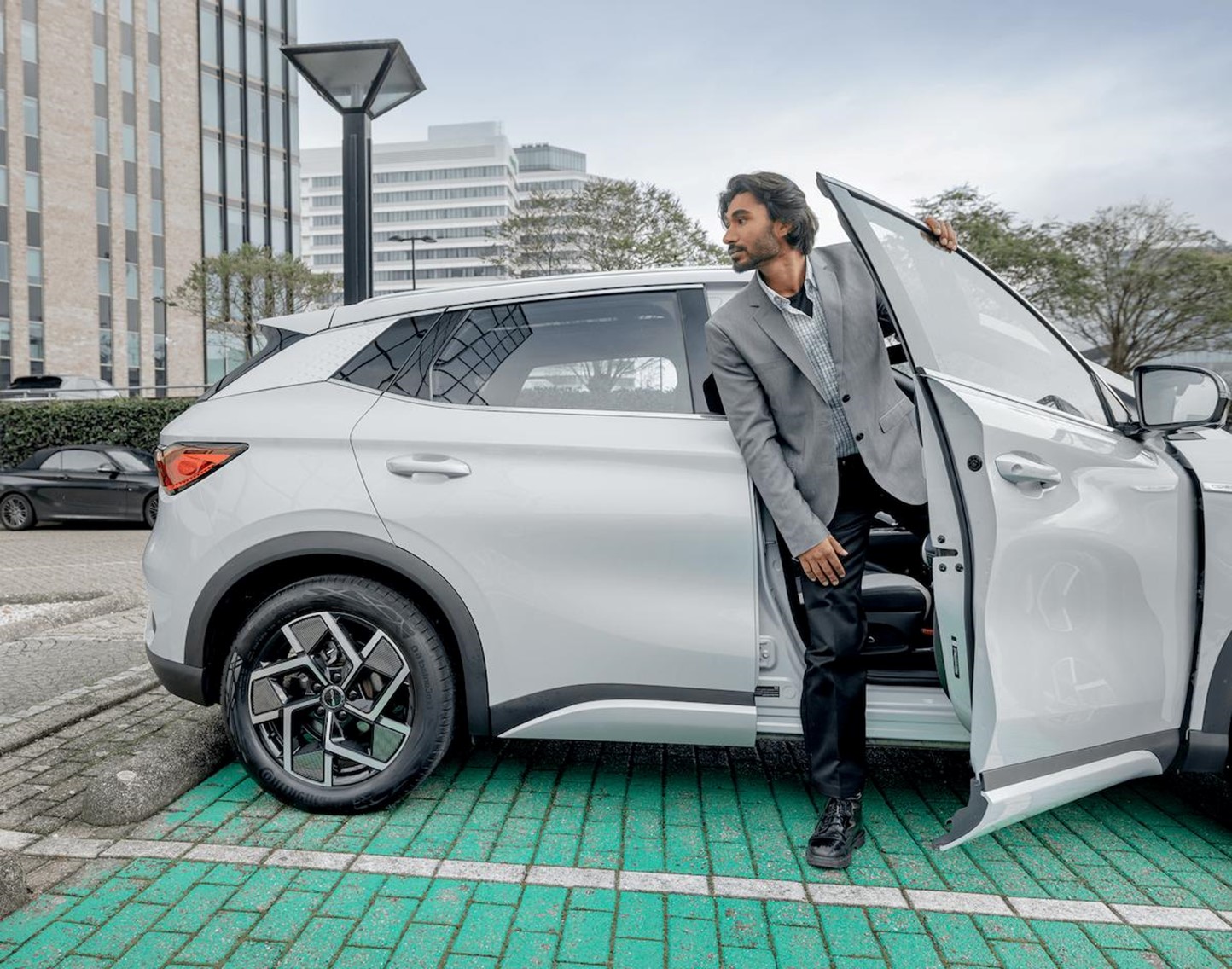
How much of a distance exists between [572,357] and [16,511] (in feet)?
47.2

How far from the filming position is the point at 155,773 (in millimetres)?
3258

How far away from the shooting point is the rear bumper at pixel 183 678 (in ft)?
10.4

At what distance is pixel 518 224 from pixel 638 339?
25173 millimetres

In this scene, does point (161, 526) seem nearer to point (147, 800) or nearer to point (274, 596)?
point (274, 596)

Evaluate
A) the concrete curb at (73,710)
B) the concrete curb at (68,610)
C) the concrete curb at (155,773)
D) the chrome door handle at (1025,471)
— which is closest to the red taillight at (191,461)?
the concrete curb at (155,773)

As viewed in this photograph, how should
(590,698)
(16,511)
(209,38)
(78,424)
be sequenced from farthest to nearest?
1. (209,38)
2. (78,424)
3. (16,511)
4. (590,698)

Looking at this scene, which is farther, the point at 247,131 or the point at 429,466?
the point at 247,131

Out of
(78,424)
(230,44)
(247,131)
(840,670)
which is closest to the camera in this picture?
(840,670)

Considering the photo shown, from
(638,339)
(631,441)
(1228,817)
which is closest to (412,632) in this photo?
(631,441)

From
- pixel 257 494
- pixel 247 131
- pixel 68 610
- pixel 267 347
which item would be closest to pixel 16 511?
pixel 68 610

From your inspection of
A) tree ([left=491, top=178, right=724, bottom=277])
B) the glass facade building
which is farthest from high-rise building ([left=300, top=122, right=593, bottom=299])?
tree ([left=491, top=178, right=724, bottom=277])

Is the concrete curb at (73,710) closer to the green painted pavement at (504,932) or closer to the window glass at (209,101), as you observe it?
the green painted pavement at (504,932)

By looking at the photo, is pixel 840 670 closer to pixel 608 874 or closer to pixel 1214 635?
pixel 608 874

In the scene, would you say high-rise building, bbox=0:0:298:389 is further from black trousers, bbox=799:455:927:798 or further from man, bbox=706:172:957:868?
black trousers, bbox=799:455:927:798
